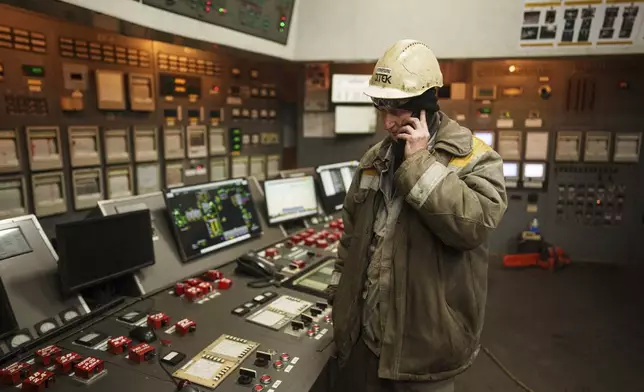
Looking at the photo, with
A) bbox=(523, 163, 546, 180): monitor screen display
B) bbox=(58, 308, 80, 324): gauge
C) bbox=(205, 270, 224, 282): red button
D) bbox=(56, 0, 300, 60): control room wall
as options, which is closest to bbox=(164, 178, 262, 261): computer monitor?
bbox=(205, 270, 224, 282): red button

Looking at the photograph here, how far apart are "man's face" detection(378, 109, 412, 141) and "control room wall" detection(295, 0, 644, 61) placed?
Result: 210cm

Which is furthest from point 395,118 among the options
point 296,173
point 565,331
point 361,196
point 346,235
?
point 565,331

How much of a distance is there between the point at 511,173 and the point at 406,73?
3.39 meters

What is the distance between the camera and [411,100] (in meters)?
1.21

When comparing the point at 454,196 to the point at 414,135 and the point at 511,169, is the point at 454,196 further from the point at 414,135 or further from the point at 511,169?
the point at 511,169

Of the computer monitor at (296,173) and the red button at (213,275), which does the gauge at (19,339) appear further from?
the computer monitor at (296,173)

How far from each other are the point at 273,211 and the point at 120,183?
1.10 metres

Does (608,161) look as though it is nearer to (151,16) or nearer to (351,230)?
(351,230)

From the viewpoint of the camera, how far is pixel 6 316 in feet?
4.58

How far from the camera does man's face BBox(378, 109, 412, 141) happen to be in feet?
4.01

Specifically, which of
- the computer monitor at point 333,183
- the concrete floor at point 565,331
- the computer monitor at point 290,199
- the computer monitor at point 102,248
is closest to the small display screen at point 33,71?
the computer monitor at point 102,248

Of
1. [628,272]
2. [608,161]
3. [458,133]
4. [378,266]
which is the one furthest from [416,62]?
[628,272]

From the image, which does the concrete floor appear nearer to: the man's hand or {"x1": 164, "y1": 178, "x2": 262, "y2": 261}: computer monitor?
{"x1": 164, "y1": 178, "x2": 262, "y2": 261}: computer monitor

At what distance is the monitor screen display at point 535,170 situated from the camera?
4.13 m
